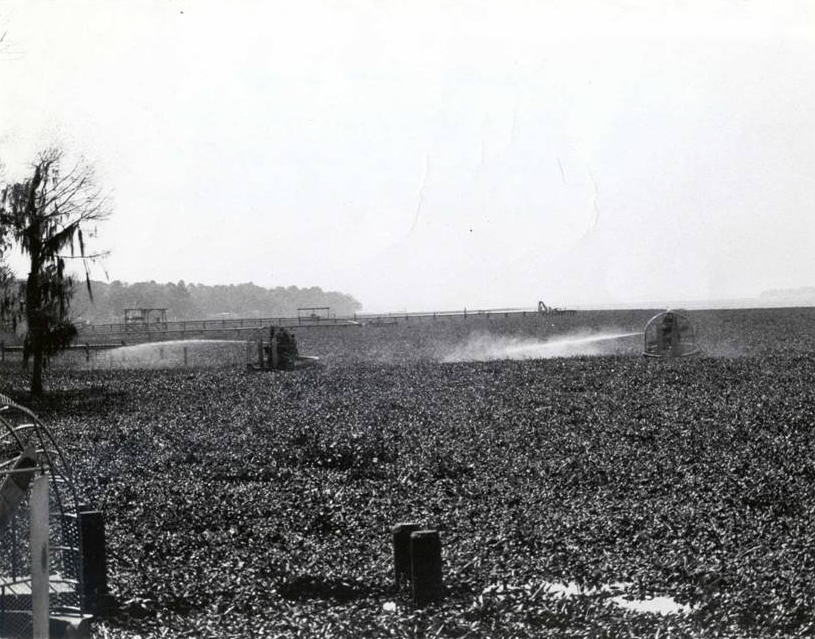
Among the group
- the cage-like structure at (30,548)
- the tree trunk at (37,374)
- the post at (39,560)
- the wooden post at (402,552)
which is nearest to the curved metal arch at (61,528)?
the cage-like structure at (30,548)

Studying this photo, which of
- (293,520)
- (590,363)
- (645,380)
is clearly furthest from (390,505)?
(590,363)

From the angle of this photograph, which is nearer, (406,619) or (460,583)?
(406,619)

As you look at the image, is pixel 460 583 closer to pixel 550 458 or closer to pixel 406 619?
pixel 406 619

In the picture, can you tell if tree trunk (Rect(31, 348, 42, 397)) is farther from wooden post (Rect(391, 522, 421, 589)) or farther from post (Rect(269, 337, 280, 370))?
wooden post (Rect(391, 522, 421, 589))

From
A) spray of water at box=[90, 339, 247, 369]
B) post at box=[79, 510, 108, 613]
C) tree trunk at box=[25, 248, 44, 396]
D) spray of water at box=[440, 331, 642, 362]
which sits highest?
tree trunk at box=[25, 248, 44, 396]

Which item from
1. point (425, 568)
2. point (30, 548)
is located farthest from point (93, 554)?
point (425, 568)

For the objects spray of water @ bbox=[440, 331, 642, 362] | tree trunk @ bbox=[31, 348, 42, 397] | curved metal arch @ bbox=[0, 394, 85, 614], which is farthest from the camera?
spray of water @ bbox=[440, 331, 642, 362]

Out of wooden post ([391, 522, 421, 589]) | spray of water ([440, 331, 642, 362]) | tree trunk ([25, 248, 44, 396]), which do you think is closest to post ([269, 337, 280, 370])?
spray of water ([440, 331, 642, 362])
